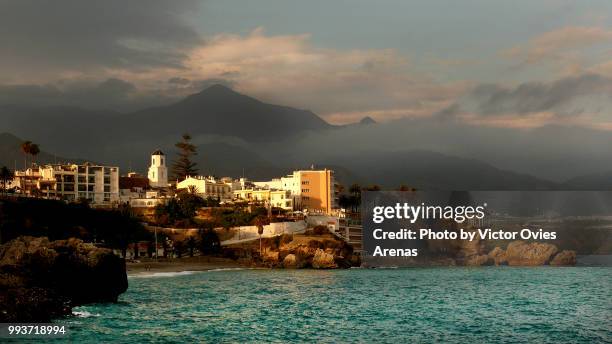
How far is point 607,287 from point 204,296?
36338mm

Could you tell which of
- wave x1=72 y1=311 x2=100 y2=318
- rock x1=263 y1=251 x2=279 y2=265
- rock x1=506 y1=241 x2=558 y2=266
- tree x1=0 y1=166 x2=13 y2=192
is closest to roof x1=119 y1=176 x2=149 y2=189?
tree x1=0 y1=166 x2=13 y2=192

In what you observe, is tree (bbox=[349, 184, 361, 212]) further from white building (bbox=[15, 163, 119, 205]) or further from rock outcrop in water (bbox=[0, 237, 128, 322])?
rock outcrop in water (bbox=[0, 237, 128, 322])

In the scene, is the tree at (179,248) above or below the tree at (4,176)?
below

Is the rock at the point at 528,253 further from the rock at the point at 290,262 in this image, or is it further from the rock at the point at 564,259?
the rock at the point at 290,262

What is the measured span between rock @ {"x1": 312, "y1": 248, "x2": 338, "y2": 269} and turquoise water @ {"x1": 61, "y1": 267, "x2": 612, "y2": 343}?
58.5 feet

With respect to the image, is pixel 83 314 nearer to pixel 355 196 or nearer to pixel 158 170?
pixel 355 196

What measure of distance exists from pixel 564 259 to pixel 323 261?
118ft

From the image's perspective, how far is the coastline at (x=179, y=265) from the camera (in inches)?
3054

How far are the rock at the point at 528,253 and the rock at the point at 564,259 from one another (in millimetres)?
738

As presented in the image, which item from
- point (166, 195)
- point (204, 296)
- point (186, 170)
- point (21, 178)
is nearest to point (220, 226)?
point (166, 195)

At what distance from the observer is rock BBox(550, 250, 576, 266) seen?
333 feet

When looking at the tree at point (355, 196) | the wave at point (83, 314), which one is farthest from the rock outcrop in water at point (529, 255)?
the wave at point (83, 314)

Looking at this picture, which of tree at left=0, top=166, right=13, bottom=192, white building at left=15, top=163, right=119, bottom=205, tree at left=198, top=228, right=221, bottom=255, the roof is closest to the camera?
tree at left=198, top=228, right=221, bottom=255

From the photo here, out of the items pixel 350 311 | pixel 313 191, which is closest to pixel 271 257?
pixel 313 191
